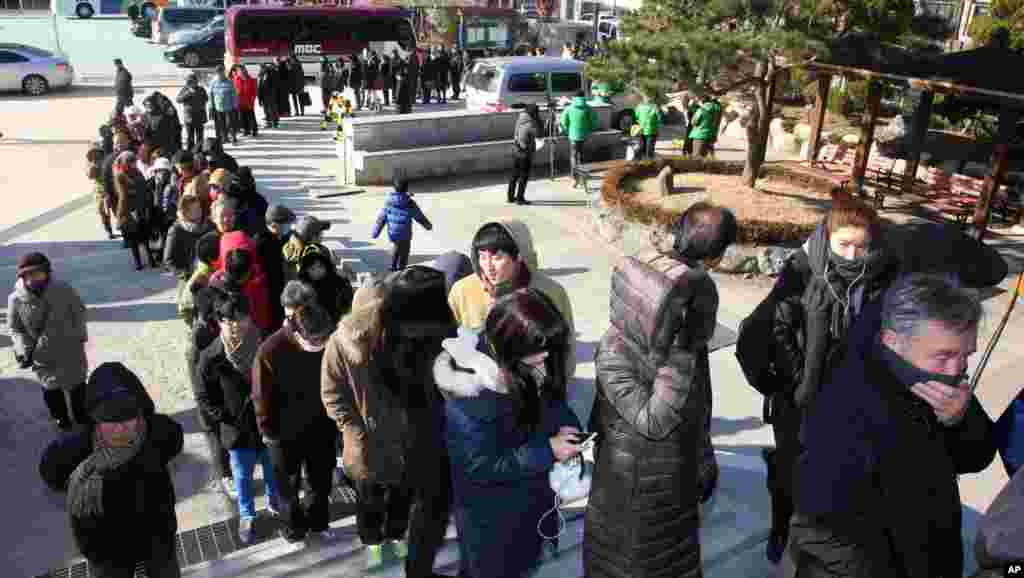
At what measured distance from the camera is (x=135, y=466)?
113 inches

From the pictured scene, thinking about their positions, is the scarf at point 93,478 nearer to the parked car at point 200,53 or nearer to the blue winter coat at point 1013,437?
the blue winter coat at point 1013,437

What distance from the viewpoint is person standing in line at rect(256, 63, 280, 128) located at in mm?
16875

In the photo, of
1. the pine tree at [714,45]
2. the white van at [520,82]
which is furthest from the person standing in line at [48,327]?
the white van at [520,82]

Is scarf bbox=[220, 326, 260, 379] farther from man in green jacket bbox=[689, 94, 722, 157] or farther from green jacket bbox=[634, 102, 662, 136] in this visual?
man in green jacket bbox=[689, 94, 722, 157]

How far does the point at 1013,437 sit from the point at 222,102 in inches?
580

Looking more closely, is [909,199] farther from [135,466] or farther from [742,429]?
[135,466]

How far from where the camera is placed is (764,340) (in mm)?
3514

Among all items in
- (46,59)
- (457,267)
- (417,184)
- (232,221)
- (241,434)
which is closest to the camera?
(241,434)

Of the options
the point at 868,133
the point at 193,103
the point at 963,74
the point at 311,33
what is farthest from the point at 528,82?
the point at 311,33

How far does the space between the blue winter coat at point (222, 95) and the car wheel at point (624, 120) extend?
→ 328 inches

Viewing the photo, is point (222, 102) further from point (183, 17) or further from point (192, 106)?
point (183, 17)

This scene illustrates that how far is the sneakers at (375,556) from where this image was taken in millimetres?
3836

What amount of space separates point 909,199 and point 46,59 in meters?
21.2

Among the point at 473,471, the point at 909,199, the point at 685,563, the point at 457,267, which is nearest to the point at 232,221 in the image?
the point at 457,267
